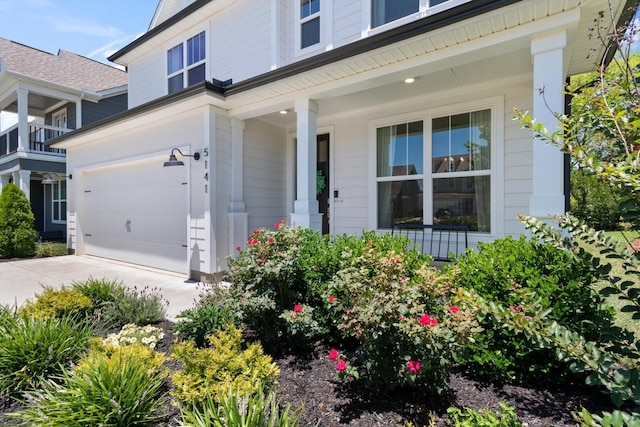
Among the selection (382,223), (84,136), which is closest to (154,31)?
(84,136)

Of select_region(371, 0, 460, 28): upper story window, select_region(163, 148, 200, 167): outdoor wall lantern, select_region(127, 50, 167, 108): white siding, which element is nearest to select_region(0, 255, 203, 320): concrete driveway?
select_region(163, 148, 200, 167): outdoor wall lantern

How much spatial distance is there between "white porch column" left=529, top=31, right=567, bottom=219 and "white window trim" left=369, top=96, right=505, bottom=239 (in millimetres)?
1569

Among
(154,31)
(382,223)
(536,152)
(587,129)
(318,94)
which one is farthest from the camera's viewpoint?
(154,31)

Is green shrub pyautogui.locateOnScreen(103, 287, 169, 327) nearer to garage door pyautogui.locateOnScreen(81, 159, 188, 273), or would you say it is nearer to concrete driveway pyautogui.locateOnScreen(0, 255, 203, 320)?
concrete driveway pyautogui.locateOnScreen(0, 255, 203, 320)

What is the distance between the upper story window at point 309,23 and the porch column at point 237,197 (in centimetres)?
221

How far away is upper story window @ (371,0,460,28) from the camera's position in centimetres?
519

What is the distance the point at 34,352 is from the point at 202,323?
137 cm

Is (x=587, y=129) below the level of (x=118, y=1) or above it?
below

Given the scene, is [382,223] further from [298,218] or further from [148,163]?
[148,163]

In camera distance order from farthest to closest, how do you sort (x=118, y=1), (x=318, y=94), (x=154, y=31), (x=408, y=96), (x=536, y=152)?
1. (x=154, y=31)
2. (x=118, y=1)
3. (x=408, y=96)
4. (x=318, y=94)
5. (x=536, y=152)

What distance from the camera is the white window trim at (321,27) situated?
6176mm

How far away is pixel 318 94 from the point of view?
5.21 meters

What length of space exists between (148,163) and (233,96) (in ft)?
11.1

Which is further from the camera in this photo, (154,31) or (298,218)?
(154,31)
